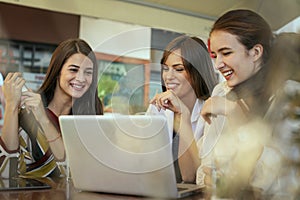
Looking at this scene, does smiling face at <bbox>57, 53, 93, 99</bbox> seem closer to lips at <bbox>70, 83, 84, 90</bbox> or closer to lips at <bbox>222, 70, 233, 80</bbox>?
lips at <bbox>70, 83, 84, 90</bbox>

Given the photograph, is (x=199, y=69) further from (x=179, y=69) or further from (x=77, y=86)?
(x=77, y=86)

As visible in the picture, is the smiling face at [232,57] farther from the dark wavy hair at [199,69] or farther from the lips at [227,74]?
the dark wavy hair at [199,69]

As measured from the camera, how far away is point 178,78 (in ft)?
3.56

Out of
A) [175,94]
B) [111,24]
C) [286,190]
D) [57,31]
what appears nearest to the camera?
[286,190]

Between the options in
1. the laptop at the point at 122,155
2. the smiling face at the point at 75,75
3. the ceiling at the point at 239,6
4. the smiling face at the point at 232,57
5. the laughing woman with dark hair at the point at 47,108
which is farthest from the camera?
the smiling face at the point at 75,75

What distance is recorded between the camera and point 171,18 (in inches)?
59.5

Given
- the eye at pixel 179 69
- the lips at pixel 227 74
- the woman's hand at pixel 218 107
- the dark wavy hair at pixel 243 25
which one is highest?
the dark wavy hair at pixel 243 25

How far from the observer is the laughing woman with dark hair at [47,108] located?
3.44 feet

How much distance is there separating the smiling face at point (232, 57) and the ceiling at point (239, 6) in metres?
0.07

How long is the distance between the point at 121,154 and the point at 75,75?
73cm

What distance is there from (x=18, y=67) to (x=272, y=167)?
1.76 m

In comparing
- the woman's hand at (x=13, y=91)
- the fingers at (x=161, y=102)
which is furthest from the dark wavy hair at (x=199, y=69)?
the woman's hand at (x=13, y=91)

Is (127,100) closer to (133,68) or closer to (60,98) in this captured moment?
(60,98)

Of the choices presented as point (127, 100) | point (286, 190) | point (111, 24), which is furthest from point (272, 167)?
point (111, 24)
